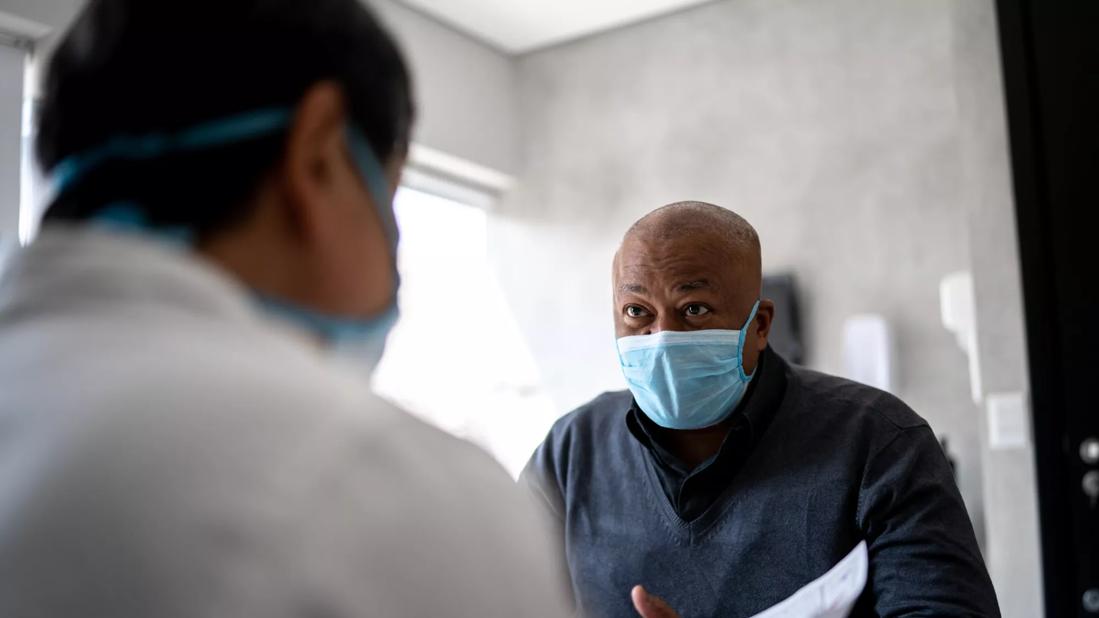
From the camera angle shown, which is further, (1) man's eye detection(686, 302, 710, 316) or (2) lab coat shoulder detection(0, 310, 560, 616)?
(1) man's eye detection(686, 302, 710, 316)

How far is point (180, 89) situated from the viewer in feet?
2.00

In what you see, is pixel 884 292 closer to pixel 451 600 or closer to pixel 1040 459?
pixel 1040 459

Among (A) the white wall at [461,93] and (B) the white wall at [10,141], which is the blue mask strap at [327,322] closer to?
(B) the white wall at [10,141]

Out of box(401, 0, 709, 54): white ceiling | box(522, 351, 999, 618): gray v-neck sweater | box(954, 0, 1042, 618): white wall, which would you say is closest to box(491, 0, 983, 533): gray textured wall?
box(401, 0, 709, 54): white ceiling

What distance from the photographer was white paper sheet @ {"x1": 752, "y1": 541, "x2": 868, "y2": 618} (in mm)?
1335

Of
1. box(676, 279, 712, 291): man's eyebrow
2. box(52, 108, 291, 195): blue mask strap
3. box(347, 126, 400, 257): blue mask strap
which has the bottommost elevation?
box(676, 279, 712, 291): man's eyebrow

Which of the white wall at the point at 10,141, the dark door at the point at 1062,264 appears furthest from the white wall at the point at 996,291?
the white wall at the point at 10,141

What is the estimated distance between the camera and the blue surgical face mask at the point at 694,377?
5.83 feet

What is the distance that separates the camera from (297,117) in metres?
0.63

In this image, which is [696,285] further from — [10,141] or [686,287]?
[10,141]

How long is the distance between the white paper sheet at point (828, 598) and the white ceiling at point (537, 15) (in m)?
4.14

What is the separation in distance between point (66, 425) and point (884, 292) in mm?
4404

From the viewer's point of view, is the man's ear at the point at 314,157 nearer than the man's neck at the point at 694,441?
Yes

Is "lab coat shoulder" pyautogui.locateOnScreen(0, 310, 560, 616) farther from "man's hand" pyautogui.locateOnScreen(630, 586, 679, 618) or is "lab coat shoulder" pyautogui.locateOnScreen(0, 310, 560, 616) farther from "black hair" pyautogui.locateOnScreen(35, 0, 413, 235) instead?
"man's hand" pyautogui.locateOnScreen(630, 586, 679, 618)
